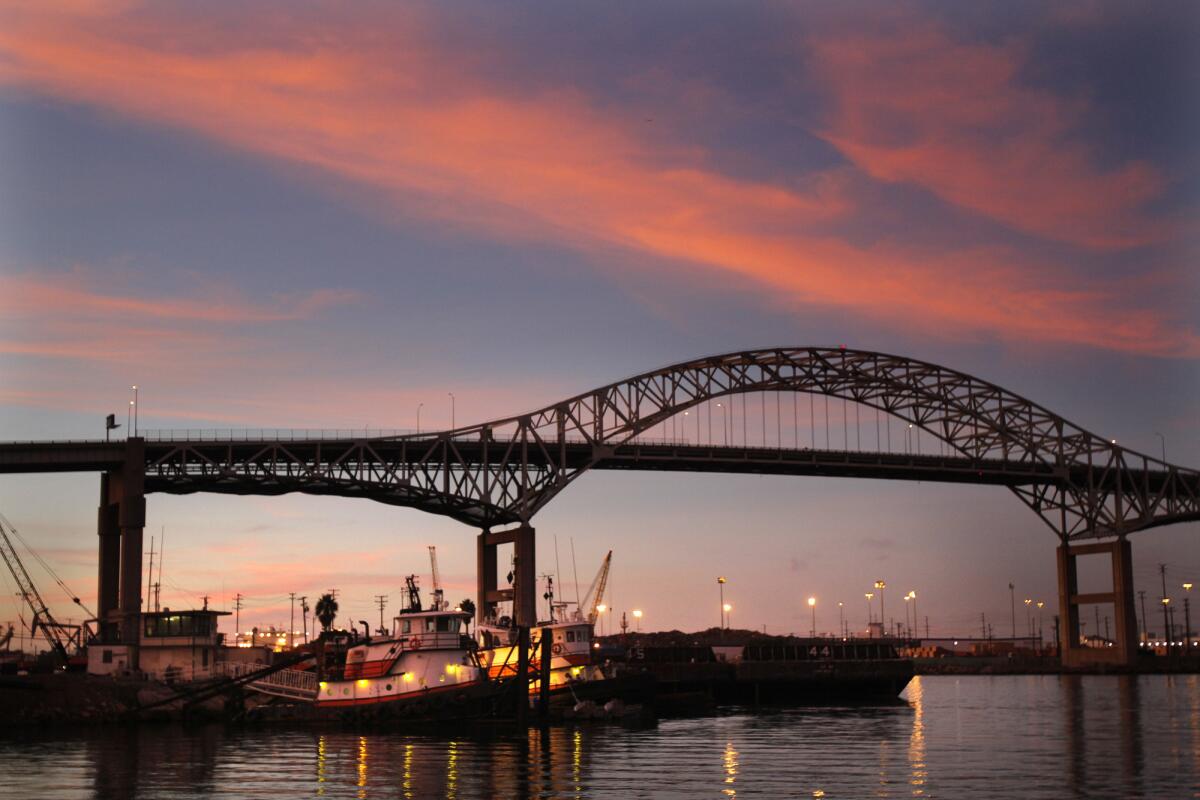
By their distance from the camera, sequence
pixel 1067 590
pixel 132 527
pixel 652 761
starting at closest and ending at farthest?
pixel 652 761, pixel 132 527, pixel 1067 590

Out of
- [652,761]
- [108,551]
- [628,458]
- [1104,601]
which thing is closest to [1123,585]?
[1104,601]

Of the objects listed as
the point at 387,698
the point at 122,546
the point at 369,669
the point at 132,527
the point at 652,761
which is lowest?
the point at 652,761

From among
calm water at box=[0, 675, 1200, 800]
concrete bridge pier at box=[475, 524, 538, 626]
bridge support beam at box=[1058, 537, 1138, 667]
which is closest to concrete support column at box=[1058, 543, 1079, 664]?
bridge support beam at box=[1058, 537, 1138, 667]

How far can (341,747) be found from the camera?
200ft

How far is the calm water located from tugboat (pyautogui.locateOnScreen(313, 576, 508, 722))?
2195mm

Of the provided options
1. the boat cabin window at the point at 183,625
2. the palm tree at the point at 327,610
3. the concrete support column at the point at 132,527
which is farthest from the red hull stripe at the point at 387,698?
the palm tree at the point at 327,610

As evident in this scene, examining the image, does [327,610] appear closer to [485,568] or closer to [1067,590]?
[485,568]

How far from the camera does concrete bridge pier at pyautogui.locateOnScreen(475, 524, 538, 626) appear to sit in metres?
112

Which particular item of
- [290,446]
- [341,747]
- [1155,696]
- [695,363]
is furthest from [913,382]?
[341,747]

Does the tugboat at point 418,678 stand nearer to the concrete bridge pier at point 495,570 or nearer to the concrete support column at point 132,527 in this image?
the concrete support column at point 132,527

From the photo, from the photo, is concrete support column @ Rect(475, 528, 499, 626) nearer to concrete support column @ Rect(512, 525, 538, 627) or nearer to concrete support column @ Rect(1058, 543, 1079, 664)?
concrete support column @ Rect(512, 525, 538, 627)

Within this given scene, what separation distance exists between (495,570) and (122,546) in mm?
38981

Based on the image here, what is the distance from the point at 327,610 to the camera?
161500 mm

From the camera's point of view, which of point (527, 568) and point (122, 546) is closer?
point (122, 546)
